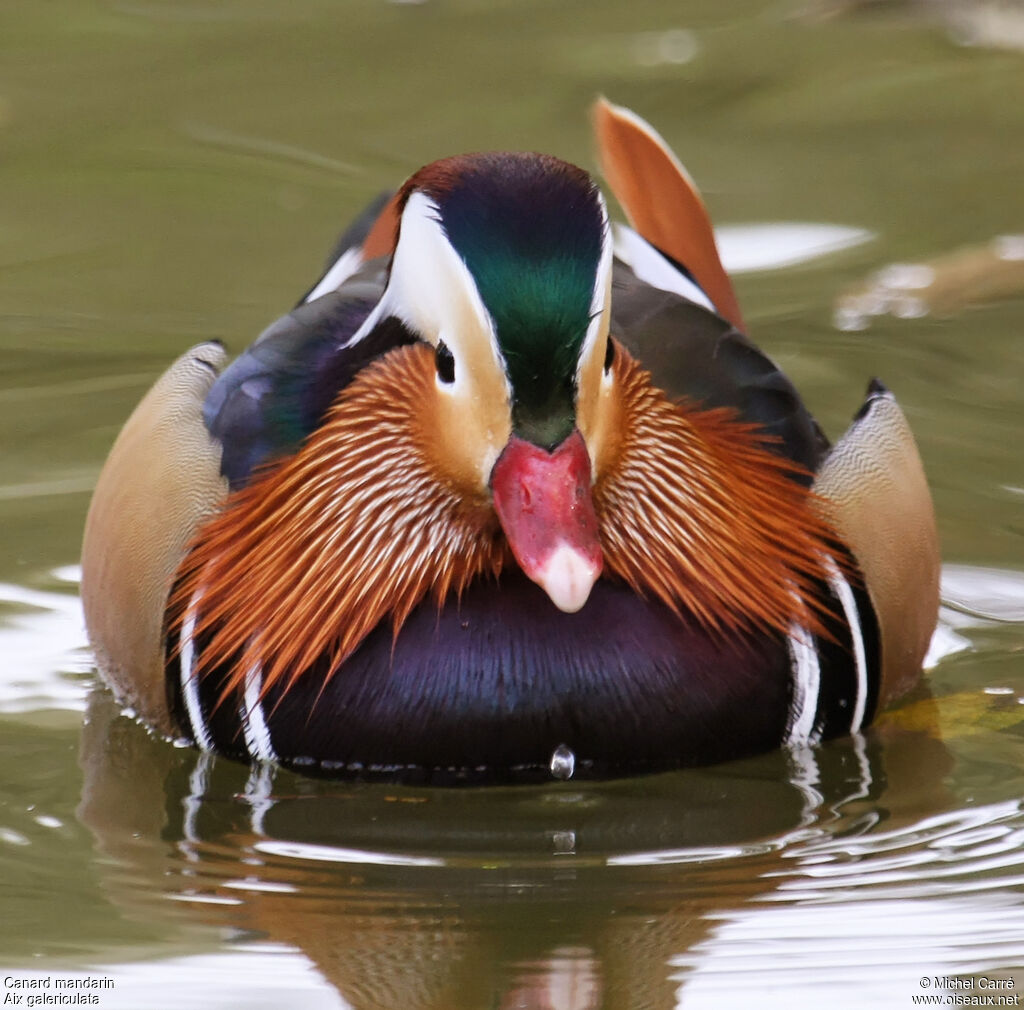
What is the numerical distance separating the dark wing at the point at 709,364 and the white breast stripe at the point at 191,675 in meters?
0.85

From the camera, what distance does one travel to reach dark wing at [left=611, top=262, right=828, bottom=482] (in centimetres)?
376

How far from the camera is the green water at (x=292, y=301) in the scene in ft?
9.98

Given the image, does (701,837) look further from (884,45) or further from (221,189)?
(884,45)

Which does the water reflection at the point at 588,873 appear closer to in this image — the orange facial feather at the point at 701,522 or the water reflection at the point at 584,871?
the water reflection at the point at 584,871

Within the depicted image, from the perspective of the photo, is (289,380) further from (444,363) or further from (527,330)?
(527,330)

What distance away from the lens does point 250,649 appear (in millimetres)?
3525

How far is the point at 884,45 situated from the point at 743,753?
177 inches

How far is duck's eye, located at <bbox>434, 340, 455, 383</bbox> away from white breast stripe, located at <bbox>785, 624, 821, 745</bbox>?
0.78 m

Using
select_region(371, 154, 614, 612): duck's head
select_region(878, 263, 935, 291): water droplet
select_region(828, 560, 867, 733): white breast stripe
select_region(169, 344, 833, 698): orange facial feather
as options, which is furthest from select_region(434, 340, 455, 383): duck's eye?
select_region(878, 263, 935, 291): water droplet

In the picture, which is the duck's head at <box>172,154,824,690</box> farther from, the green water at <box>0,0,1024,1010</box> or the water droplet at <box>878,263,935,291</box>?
the water droplet at <box>878,263,935,291</box>

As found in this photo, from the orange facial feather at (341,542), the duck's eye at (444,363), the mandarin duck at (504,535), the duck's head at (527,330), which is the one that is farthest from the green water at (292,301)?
the duck's eye at (444,363)

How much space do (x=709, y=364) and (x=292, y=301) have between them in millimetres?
2242

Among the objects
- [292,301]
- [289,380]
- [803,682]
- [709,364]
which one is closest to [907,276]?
[292,301]

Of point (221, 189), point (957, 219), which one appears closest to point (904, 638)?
point (957, 219)
